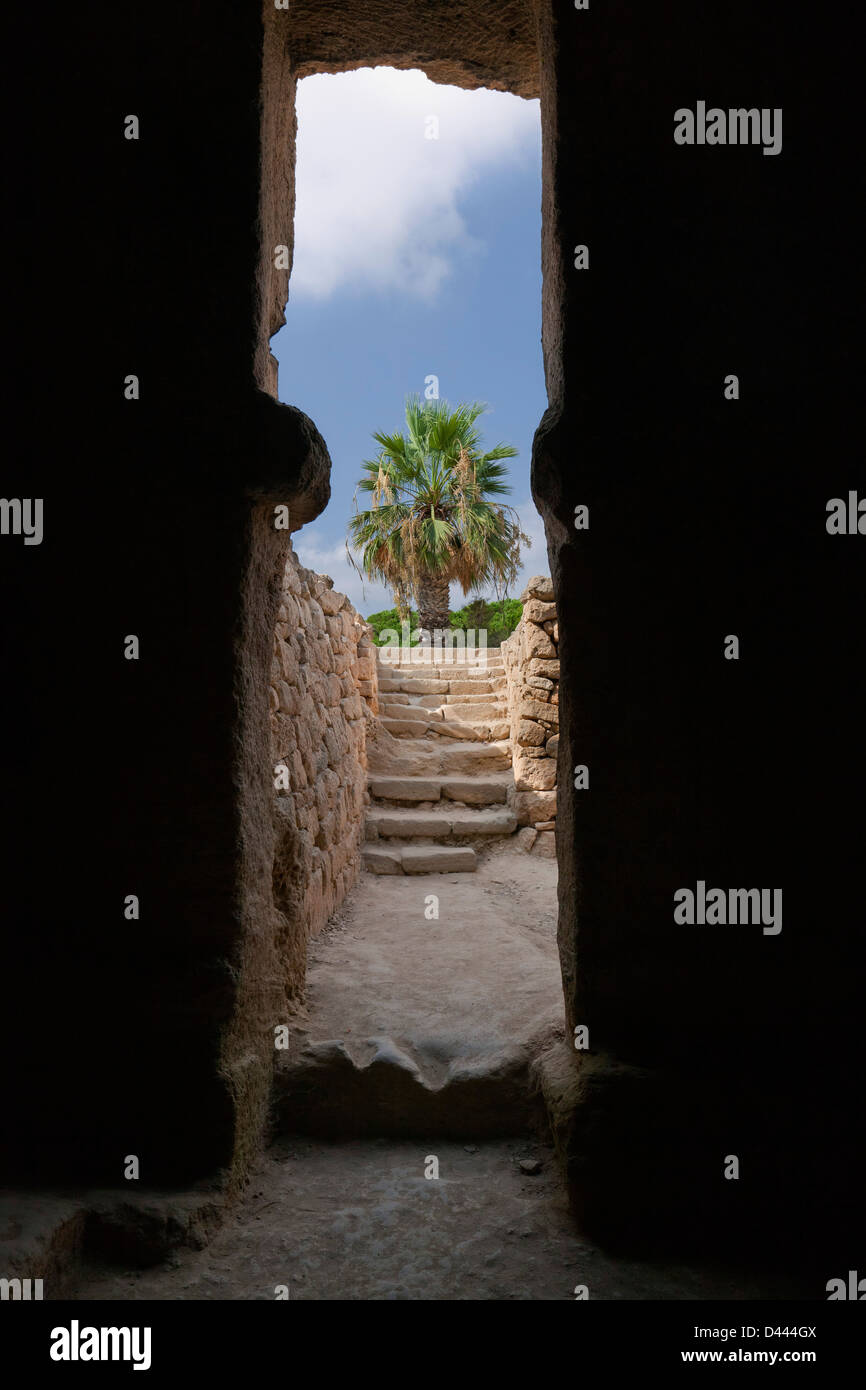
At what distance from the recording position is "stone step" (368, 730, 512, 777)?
→ 6.41 meters

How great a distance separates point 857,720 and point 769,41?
1921 millimetres

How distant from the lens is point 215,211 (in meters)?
2.07

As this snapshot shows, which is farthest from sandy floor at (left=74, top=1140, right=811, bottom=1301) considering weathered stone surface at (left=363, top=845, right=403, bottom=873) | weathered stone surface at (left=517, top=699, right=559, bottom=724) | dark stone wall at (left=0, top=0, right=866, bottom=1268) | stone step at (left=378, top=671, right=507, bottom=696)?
stone step at (left=378, top=671, right=507, bottom=696)

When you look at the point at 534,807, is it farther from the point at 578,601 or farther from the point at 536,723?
the point at 578,601

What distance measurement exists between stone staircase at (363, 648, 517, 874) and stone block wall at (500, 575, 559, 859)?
19cm

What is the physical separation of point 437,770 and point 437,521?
6.17m

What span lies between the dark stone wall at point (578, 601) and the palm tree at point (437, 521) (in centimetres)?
949

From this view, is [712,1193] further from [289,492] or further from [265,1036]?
[289,492]

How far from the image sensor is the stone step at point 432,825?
5621 millimetres

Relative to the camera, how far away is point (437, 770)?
6520 mm

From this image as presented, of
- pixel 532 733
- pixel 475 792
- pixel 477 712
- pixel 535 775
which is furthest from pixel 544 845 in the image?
pixel 477 712

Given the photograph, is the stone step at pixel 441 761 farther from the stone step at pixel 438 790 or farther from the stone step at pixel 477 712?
the stone step at pixel 477 712

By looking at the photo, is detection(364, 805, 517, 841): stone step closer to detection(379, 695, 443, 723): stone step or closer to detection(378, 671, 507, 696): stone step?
detection(379, 695, 443, 723): stone step

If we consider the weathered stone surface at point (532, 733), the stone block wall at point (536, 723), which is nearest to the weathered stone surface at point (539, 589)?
the stone block wall at point (536, 723)
